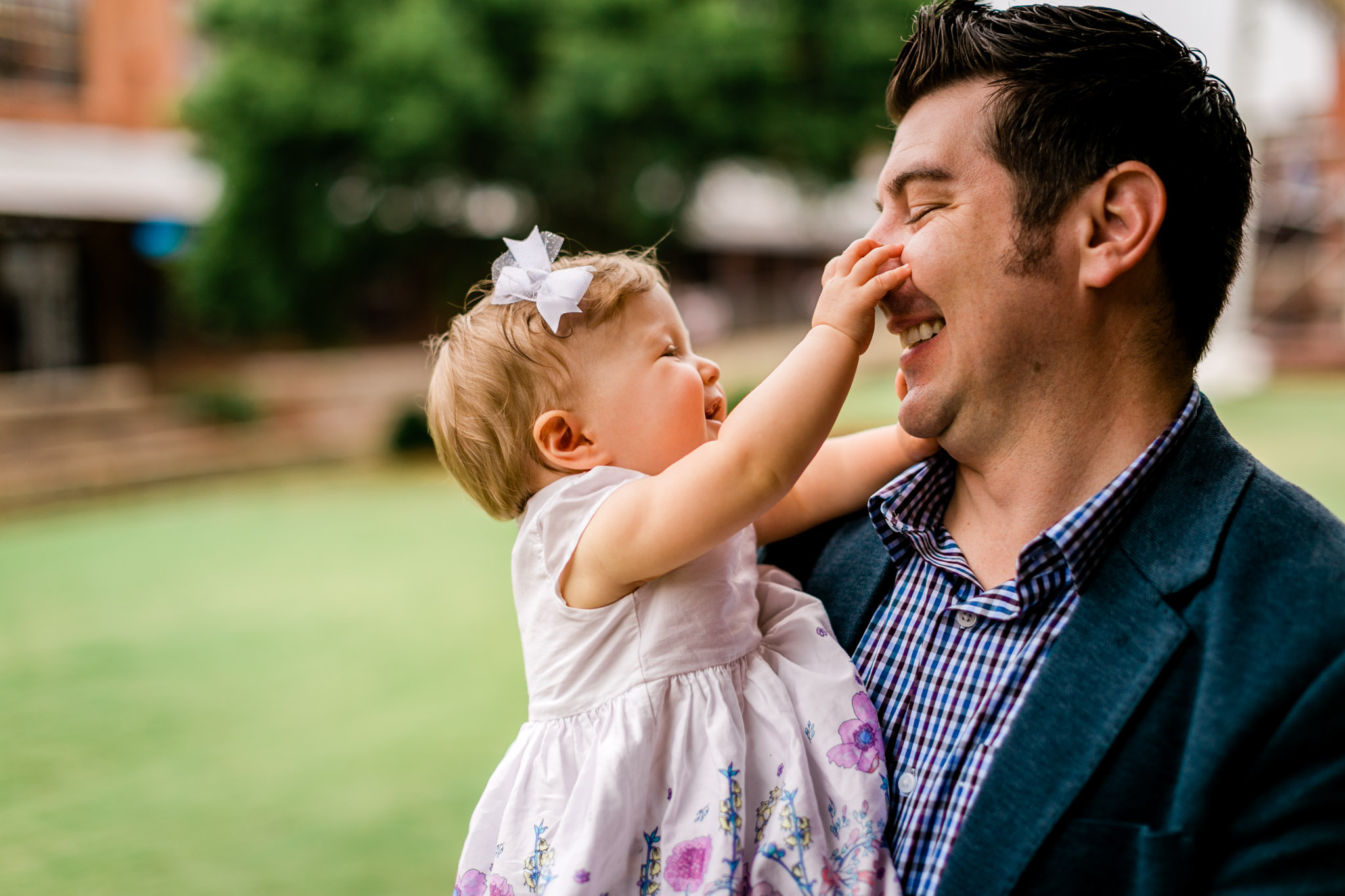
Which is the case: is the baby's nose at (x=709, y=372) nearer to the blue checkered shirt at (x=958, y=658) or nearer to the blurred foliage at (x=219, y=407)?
the blue checkered shirt at (x=958, y=658)

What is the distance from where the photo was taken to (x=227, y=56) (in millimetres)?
13484

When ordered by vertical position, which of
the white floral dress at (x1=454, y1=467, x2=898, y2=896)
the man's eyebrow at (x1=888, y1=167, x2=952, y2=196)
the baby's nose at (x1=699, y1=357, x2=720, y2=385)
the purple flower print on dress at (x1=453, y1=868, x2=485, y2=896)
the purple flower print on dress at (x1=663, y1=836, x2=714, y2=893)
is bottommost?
the purple flower print on dress at (x1=453, y1=868, x2=485, y2=896)

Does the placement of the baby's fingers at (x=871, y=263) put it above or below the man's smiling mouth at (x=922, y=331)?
above

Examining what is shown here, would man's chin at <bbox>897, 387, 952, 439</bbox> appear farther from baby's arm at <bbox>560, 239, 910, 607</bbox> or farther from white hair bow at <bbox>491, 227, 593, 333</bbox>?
white hair bow at <bbox>491, 227, 593, 333</bbox>

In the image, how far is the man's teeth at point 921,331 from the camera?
1.46m

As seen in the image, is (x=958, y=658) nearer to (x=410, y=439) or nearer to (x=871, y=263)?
(x=871, y=263)

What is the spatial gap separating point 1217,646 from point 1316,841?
0.20m

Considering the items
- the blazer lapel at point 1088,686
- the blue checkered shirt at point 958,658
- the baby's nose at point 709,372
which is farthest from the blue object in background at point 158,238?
the blazer lapel at point 1088,686

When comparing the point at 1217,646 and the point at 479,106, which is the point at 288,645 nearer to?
the point at 1217,646

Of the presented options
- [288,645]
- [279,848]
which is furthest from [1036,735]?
[288,645]

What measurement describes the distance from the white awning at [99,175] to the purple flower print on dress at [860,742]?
14.5 metres

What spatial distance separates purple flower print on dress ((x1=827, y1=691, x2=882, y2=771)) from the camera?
1365 millimetres

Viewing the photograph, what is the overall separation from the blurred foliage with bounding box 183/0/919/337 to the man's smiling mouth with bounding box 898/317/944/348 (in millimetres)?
11348

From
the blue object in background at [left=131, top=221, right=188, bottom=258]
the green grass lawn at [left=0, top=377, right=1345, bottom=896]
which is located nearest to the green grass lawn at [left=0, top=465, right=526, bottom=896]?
the green grass lawn at [left=0, top=377, right=1345, bottom=896]
